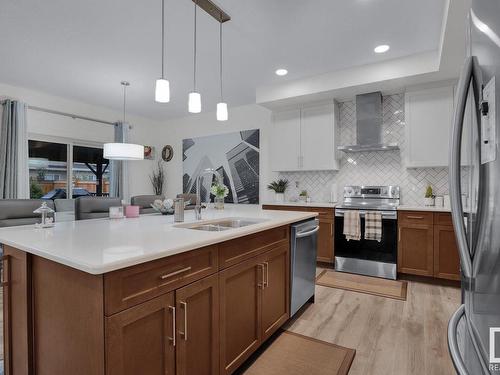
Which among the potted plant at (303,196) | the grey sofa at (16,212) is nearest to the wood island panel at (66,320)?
the grey sofa at (16,212)

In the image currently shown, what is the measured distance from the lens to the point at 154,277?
1170mm

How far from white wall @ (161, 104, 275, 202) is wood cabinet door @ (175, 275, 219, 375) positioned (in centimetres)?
367

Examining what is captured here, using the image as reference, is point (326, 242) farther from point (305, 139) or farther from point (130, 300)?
point (130, 300)

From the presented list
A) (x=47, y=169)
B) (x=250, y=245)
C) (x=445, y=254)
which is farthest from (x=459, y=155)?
(x=47, y=169)

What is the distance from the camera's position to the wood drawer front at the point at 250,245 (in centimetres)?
157

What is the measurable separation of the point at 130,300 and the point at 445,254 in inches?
134

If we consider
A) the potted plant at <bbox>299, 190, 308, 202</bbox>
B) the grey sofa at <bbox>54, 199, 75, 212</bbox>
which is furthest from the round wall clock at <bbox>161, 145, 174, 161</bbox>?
the potted plant at <bbox>299, 190, 308, 202</bbox>

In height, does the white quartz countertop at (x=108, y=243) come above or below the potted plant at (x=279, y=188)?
below

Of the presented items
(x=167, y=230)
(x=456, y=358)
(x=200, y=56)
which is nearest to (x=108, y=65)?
(x=200, y=56)

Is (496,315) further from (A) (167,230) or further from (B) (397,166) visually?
(B) (397,166)

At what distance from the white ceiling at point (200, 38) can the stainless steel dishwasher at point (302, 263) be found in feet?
6.17

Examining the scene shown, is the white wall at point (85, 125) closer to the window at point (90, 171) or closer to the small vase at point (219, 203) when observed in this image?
the window at point (90, 171)

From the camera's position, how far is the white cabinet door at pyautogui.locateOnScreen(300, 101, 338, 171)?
4.13 meters

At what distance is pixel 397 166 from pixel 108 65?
4.07 meters
